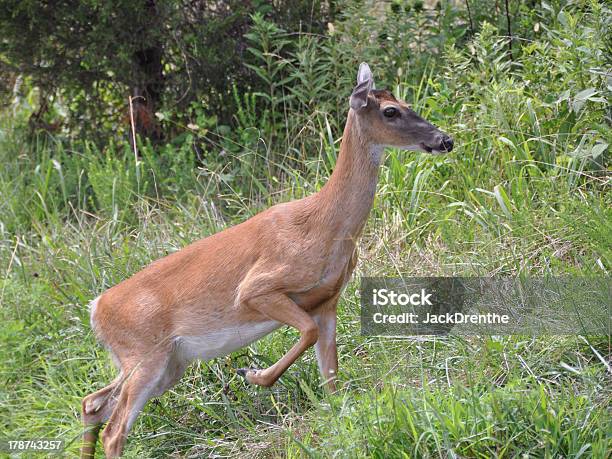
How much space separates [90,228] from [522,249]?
350cm

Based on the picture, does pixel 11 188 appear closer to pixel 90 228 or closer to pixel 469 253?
pixel 90 228

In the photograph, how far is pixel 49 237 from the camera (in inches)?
328

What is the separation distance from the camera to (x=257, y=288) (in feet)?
18.6

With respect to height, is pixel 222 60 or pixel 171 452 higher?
pixel 222 60

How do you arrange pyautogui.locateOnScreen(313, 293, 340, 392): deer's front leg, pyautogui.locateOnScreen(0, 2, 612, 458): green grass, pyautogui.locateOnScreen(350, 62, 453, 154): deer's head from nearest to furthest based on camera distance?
pyautogui.locateOnScreen(0, 2, 612, 458): green grass < pyautogui.locateOnScreen(350, 62, 453, 154): deer's head < pyautogui.locateOnScreen(313, 293, 340, 392): deer's front leg

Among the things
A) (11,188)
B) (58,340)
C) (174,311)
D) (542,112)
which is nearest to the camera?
(174,311)

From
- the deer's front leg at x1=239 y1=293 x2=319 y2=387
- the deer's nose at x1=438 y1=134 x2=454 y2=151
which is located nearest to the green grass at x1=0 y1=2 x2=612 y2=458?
the deer's front leg at x1=239 y1=293 x2=319 y2=387

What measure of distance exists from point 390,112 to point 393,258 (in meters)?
1.29

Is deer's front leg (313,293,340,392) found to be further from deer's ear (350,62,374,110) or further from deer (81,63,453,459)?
deer's ear (350,62,374,110)

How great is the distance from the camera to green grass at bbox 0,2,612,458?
489cm

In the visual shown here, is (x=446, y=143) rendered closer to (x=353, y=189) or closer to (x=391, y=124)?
(x=391, y=124)

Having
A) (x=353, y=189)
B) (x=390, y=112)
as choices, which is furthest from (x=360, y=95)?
(x=353, y=189)

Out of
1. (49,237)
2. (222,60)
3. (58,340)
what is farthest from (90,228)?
(222,60)

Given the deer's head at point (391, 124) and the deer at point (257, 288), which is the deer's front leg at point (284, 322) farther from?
the deer's head at point (391, 124)
